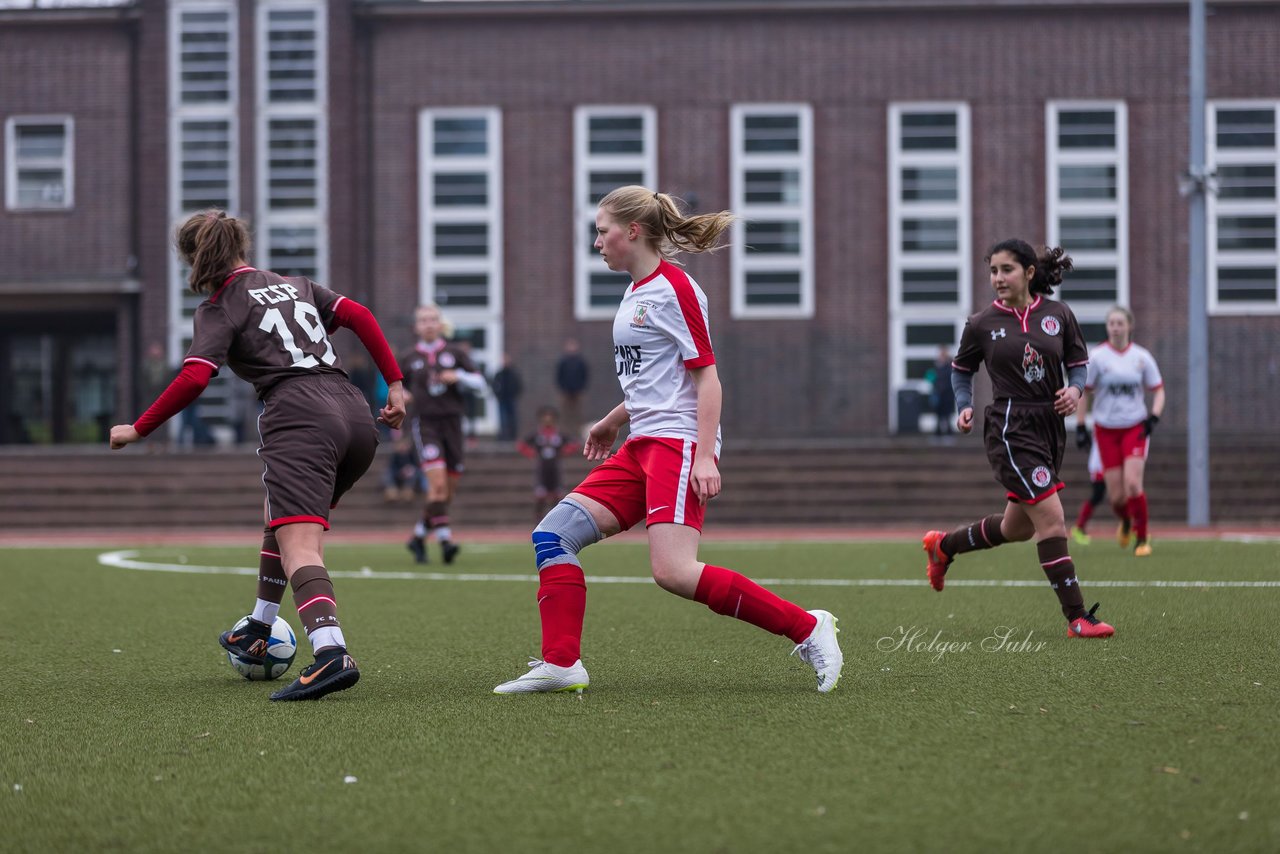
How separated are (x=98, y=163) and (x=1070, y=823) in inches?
1159

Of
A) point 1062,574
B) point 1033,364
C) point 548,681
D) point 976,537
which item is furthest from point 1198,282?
point 548,681

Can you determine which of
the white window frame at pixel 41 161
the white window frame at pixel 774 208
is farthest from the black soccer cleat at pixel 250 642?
the white window frame at pixel 41 161

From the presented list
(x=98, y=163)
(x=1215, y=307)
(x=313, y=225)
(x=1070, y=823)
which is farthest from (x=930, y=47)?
(x=1070, y=823)

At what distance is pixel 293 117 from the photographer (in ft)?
97.5

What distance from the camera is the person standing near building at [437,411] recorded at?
13023mm

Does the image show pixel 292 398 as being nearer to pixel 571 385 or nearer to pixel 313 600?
pixel 313 600

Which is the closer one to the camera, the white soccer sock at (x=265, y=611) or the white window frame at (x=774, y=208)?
the white soccer sock at (x=265, y=611)

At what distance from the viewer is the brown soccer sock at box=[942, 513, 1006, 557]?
7.96 m

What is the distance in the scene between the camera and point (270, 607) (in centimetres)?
625

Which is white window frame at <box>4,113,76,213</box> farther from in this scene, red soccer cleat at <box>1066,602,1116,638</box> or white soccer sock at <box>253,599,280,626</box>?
red soccer cleat at <box>1066,602,1116,638</box>

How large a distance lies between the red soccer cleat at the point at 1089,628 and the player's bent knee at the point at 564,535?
101 inches

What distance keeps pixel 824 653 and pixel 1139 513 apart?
26.1 feet

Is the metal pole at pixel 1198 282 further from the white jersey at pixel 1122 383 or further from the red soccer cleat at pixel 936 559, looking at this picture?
the red soccer cleat at pixel 936 559

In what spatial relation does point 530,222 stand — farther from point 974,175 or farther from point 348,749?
point 348,749
